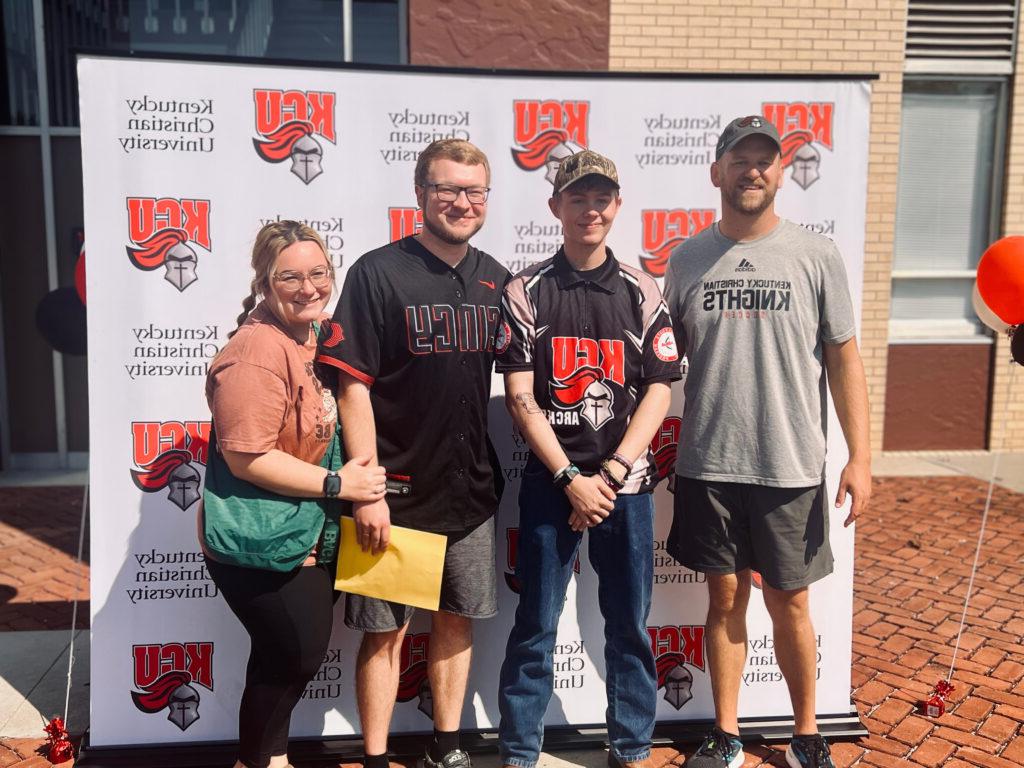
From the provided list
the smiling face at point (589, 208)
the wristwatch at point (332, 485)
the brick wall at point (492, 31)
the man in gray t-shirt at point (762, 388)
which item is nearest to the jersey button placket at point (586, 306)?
the smiling face at point (589, 208)

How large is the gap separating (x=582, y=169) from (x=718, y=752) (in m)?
2.22

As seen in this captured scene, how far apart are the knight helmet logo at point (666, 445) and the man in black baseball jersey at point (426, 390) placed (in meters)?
0.75

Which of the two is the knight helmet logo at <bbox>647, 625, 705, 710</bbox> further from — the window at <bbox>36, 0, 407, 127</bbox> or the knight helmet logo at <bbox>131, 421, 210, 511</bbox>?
the window at <bbox>36, 0, 407, 127</bbox>

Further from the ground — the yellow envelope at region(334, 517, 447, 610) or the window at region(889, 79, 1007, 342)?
the window at region(889, 79, 1007, 342)

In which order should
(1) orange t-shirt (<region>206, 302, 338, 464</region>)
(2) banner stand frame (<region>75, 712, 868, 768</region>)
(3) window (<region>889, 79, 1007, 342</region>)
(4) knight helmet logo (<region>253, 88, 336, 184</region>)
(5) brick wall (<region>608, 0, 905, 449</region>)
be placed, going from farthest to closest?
(3) window (<region>889, 79, 1007, 342</region>), (5) brick wall (<region>608, 0, 905, 449</region>), (2) banner stand frame (<region>75, 712, 868, 768</region>), (4) knight helmet logo (<region>253, 88, 336, 184</region>), (1) orange t-shirt (<region>206, 302, 338, 464</region>)

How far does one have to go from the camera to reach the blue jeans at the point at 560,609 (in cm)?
300

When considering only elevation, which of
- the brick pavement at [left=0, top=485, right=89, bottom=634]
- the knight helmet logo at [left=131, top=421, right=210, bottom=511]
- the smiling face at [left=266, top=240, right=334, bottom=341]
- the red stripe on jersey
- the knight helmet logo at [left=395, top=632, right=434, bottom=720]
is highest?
the smiling face at [left=266, top=240, right=334, bottom=341]

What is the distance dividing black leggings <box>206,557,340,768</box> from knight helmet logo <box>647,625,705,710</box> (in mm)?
1424

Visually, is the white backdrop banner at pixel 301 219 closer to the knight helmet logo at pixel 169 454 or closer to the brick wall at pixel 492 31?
the knight helmet logo at pixel 169 454

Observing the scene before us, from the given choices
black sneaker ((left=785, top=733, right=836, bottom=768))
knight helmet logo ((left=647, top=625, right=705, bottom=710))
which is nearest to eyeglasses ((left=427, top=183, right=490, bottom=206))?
knight helmet logo ((left=647, top=625, right=705, bottom=710))

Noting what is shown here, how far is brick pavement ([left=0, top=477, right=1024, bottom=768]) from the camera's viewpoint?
3441 mm

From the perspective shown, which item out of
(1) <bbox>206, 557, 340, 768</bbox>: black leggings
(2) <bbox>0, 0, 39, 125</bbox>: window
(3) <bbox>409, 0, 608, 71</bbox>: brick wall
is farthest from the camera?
(2) <bbox>0, 0, 39, 125</bbox>: window

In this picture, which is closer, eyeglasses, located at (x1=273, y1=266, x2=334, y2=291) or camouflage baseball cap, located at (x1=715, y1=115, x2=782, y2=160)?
eyeglasses, located at (x1=273, y1=266, x2=334, y2=291)

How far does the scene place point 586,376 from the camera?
2.97 m
